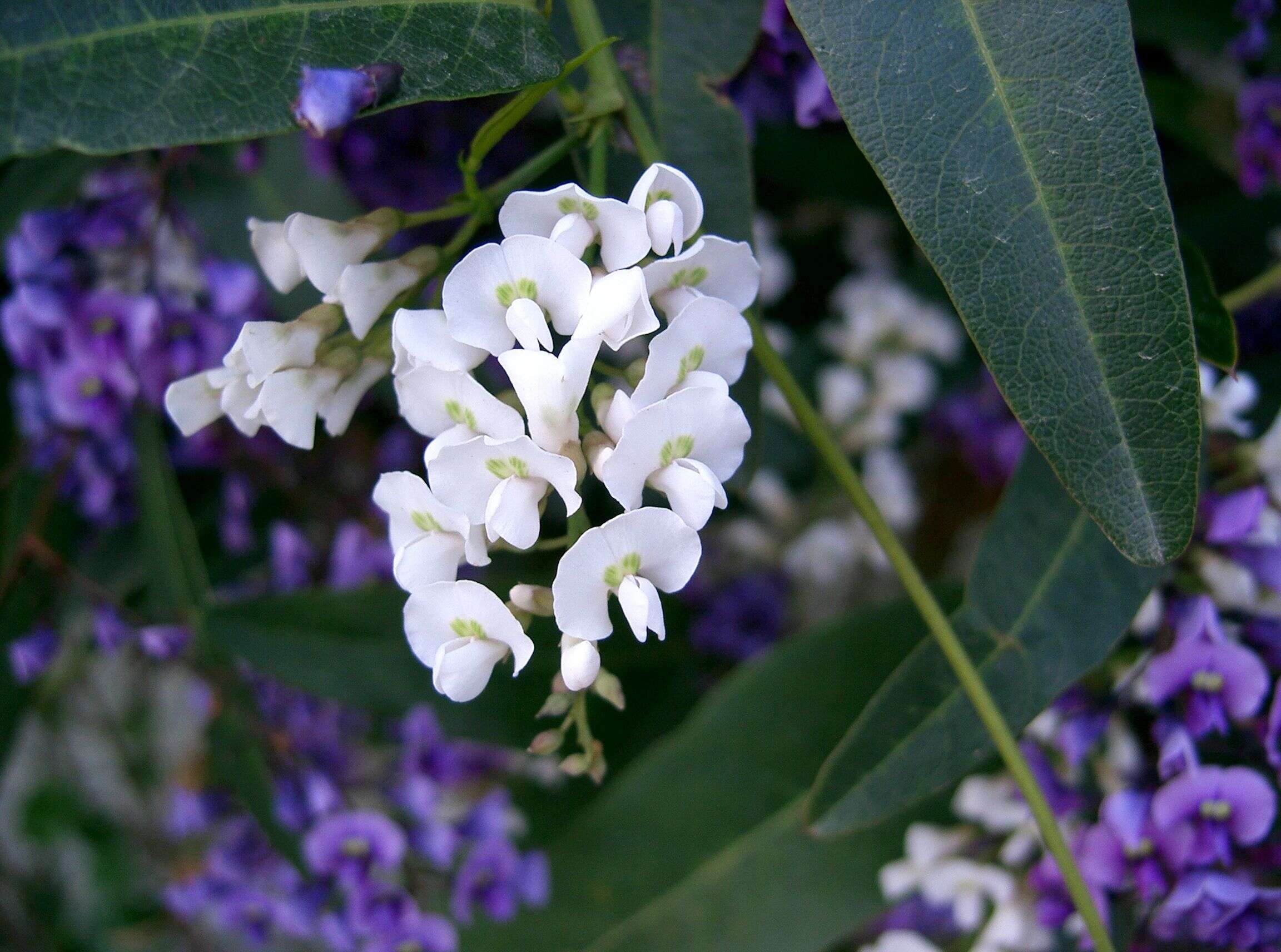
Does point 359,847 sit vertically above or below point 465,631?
below

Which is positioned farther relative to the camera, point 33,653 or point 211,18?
point 33,653

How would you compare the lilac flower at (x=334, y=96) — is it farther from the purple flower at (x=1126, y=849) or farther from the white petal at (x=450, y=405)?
the purple flower at (x=1126, y=849)

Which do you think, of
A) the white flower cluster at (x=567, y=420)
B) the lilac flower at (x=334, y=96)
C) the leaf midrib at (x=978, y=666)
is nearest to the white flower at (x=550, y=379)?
the white flower cluster at (x=567, y=420)

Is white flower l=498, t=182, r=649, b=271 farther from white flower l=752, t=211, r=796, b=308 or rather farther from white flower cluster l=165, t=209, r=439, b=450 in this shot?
white flower l=752, t=211, r=796, b=308

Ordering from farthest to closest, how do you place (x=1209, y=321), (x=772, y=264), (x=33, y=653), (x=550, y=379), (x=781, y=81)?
(x=772, y=264)
(x=33, y=653)
(x=781, y=81)
(x=1209, y=321)
(x=550, y=379)

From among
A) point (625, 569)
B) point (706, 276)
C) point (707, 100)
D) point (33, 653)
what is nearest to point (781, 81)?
point (707, 100)

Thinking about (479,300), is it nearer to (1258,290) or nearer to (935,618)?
(935,618)

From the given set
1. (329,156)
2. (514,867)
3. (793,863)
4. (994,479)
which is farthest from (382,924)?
(994,479)

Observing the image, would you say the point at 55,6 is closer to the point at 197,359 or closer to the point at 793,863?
the point at 197,359
